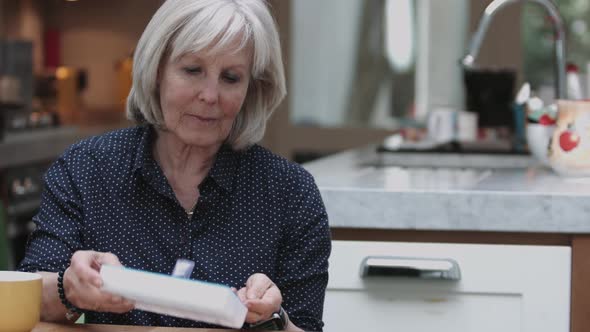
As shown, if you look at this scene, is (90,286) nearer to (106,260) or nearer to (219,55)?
(106,260)

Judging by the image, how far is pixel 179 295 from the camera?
121 centimetres

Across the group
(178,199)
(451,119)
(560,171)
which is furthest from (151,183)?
(451,119)

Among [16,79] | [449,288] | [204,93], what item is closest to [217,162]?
[204,93]

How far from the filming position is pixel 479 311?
6.78 ft

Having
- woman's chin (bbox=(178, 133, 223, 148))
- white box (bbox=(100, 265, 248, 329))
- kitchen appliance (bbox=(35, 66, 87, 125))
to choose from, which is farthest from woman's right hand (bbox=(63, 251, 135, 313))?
kitchen appliance (bbox=(35, 66, 87, 125))

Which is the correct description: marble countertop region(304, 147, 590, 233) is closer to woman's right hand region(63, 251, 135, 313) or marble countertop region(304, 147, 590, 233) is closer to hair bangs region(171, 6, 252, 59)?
hair bangs region(171, 6, 252, 59)

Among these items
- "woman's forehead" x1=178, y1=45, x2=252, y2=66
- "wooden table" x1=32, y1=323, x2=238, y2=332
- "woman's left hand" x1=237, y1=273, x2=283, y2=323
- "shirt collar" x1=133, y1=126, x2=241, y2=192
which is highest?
"woman's forehead" x1=178, y1=45, x2=252, y2=66

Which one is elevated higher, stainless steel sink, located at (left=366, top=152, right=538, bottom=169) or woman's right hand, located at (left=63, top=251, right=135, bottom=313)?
woman's right hand, located at (left=63, top=251, right=135, bottom=313)

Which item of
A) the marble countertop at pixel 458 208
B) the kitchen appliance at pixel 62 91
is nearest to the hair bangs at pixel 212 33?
the marble countertop at pixel 458 208

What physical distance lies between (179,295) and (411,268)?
2.97 feet

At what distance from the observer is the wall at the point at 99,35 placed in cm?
611

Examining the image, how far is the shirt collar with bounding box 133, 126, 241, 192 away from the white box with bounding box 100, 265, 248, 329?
447 mm

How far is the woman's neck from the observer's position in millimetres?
1730

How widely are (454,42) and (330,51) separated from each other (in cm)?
72
